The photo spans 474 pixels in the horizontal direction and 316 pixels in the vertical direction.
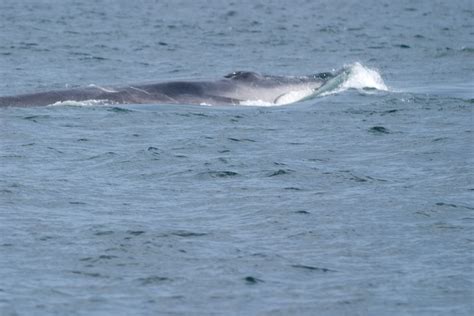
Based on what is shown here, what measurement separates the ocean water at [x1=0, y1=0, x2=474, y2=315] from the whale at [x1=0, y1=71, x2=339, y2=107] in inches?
19.5

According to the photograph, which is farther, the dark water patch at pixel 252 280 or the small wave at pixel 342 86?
the small wave at pixel 342 86

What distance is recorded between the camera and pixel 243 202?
17906mm

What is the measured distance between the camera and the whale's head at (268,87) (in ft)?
91.6

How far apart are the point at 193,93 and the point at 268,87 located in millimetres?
2063

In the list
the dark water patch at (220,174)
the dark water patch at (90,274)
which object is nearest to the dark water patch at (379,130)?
the dark water patch at (220,174)

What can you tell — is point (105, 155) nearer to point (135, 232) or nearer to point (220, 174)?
point (220, 174)

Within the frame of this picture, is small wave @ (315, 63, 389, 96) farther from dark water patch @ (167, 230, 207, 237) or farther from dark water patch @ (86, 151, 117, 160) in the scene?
dark water patch @ (167, 230, 207, 237)

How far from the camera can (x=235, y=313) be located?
13.0m

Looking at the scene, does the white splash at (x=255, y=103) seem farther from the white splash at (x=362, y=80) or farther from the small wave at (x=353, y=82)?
the white splash at (x=362, y=80)

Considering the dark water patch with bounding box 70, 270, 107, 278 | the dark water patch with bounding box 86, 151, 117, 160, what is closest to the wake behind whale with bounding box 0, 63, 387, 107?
the dark water patch with bounding box 86, 151, 117, 160

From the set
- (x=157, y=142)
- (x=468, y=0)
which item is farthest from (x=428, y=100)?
(x=468, y=0)

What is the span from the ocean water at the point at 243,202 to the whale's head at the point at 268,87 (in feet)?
1.64

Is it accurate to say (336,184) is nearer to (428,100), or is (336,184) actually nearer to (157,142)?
(157,142)

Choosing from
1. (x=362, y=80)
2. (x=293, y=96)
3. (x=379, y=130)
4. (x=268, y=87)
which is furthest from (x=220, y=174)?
(x=362, y=80)
